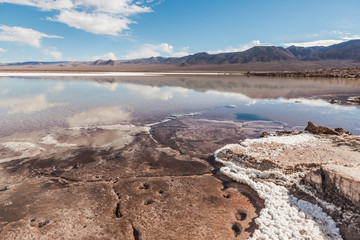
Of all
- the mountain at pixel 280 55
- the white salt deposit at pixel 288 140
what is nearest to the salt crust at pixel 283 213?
the white salt deposit at pixel 288 140

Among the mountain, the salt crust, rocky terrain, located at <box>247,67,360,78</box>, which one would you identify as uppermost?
the mountain

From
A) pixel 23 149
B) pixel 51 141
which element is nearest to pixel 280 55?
pixel 51 141

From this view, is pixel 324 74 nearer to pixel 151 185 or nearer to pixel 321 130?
pixel 321 130

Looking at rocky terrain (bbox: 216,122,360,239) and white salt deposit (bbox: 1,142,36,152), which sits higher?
white salt deposit (bbox: 1,142,36,152)

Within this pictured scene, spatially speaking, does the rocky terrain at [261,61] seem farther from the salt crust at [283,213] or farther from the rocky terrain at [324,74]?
the salt crust at [283,213]

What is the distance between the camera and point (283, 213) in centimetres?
320

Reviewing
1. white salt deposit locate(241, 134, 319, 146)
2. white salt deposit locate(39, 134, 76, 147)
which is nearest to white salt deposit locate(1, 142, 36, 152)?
white salt deposit locate(39, 134, 76, 147)

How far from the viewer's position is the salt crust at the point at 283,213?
2.82 meters

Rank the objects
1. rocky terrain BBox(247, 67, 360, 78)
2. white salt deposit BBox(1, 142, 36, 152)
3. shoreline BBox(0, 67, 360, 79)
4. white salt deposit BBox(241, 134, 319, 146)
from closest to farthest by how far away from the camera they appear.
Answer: white salt deposit BBox(1, 142, 36, 152) → white salt deposit BBox(241, 134, 319, 146) → rocky terrain BBox(247, 67, 360, 78) → shoreline BBox(0, 67, 360, 79)

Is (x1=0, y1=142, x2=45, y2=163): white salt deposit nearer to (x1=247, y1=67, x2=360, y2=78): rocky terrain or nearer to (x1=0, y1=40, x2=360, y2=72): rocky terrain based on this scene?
(x1=247, y1=67, x2=360, y2=78): rocky terrain

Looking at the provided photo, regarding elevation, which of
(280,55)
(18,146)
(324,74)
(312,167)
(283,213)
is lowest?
(324,74)

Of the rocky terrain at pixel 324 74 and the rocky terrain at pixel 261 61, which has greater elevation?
the rocky terrain at pixel 261 61

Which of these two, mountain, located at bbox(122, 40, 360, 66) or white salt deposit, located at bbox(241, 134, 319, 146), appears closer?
white salt deposit, located at bbox(241, 134, 319, 146)

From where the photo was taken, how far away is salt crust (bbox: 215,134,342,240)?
2820mm
